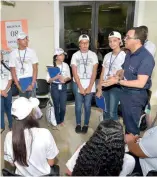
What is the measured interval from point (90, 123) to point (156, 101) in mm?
1309

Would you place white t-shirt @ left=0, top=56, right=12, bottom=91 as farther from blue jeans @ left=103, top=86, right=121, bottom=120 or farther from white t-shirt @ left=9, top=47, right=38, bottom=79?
blue jeans @ left=103, top=86, right=121, bottom=120

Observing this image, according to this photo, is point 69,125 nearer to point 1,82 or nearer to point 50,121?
point 50,121

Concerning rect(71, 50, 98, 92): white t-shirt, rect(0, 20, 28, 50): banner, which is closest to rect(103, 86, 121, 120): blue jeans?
rect(71, 50, 98, 92): white t-shirt

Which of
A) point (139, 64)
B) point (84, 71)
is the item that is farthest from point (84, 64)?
point (139, 64)

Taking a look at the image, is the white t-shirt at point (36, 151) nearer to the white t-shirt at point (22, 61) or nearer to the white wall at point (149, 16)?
the white t-shirt at point (22, 61)

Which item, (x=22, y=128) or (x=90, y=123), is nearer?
(x=22, y=128)

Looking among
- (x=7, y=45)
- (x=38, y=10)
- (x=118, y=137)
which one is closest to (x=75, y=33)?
(x=38, y=10)

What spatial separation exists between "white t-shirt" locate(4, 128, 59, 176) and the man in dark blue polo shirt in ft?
3.38

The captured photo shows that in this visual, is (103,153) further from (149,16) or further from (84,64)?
(149,16)

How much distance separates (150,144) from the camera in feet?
4.86

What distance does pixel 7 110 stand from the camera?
124 inches

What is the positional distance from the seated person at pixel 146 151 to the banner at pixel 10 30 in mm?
3018

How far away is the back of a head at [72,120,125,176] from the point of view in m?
1.13

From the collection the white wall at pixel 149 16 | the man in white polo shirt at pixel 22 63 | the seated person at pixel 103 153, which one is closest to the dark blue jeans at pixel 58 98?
the man in white polo shirt at pixel 22 63
